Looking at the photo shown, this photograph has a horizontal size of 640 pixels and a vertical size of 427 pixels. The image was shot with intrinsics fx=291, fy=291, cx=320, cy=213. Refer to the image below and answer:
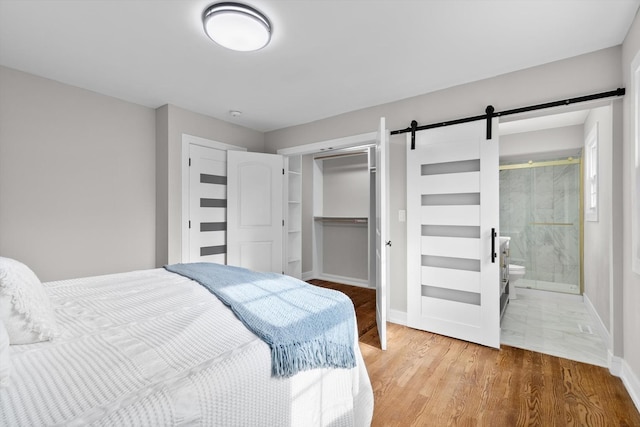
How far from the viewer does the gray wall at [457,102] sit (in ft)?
7.47

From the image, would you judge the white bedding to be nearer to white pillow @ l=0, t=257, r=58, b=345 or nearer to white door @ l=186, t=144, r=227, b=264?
white pillow @ l=0, t=257, r=58, b=345

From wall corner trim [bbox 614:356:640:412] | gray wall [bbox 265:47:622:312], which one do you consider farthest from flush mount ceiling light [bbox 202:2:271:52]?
wall corner trim [bbox 614:356:640:412]

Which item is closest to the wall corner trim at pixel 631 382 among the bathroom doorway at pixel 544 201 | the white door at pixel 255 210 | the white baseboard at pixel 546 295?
the bathroom doorway at pixel 544 201

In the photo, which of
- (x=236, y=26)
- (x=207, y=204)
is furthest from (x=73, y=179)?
(x=236, y=26)

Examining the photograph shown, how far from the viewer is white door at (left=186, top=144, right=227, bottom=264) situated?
11.7 ft

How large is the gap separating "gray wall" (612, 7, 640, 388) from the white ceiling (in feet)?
0.64

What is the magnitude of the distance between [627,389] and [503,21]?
8.58 ft

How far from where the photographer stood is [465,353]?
256cm

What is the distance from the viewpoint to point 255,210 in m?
4.05

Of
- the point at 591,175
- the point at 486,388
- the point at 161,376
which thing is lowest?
the point at 486,388

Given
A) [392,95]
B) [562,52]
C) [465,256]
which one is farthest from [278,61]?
[465,256]

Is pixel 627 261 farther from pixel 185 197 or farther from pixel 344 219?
pixel 185 197

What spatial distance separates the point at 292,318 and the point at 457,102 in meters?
2.69

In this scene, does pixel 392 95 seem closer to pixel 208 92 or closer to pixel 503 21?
pixel 503 21
